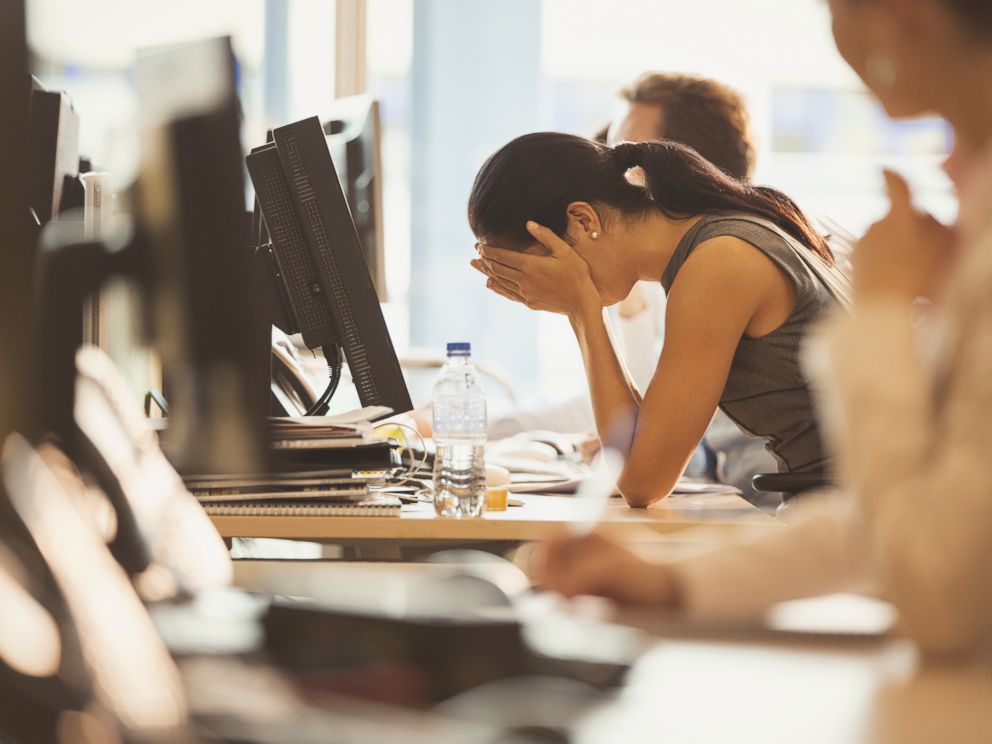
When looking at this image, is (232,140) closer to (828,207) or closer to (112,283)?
(112,283)

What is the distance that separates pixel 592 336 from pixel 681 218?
0.23 metres

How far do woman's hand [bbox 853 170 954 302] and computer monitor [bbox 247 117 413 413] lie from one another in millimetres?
907

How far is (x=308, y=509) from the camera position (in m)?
1.31

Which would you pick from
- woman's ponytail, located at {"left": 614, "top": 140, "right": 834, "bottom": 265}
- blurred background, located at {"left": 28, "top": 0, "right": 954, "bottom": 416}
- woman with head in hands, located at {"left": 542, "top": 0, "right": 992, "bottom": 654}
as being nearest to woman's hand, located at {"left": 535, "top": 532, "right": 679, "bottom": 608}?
woman with head in hands, located at {"left": 542, "top": 0, "right": 992, "bottom": 654}

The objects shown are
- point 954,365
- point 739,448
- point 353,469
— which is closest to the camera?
point 954,365

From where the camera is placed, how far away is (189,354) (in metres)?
0.93

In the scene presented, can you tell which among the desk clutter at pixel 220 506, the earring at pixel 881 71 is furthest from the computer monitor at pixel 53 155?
the earring at pixel 881 71

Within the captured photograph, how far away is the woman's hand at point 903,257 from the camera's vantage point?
0.62 metres

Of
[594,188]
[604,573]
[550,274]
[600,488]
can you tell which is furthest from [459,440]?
[604,573]

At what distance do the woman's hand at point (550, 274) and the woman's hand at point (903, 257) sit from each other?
1.05 meters

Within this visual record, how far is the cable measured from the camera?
162 centimetres

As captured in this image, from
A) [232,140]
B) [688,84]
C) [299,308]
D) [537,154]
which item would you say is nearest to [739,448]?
[688,84]

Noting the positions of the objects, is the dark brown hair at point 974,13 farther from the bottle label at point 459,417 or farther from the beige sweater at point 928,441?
the bottle label at point 459,417

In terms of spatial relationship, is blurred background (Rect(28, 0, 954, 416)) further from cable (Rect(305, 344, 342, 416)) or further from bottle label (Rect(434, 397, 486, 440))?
cable (Rect(305, 344, 342, 416))
